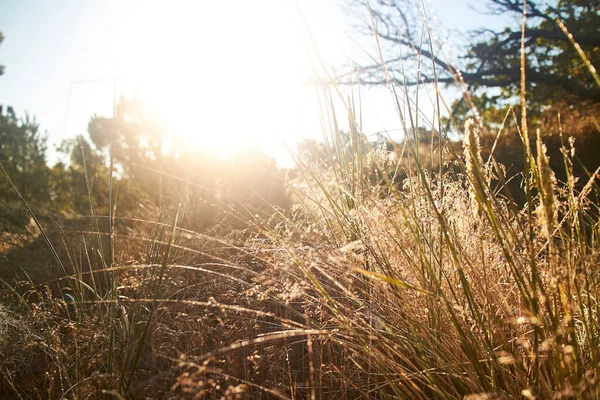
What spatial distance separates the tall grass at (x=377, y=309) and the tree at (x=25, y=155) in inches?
484

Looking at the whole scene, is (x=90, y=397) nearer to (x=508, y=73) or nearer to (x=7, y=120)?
(x=508, y=73)

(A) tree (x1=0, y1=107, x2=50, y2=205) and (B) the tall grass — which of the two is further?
(A) tree (x1=0, y1=107, x2=50, y2=205)

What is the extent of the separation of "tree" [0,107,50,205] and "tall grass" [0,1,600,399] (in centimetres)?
1228

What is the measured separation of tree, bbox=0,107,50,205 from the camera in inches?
486

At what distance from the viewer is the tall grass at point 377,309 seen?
0.85 metres

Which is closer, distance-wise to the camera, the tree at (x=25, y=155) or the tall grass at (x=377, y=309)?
the tall grass at (x=377, y=309)

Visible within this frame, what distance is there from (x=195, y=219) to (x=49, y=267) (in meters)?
1.54

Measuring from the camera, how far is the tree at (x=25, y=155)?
12.3m

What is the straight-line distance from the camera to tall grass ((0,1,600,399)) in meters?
0.85

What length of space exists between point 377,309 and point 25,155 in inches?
645

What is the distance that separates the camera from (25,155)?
1432 centimetres

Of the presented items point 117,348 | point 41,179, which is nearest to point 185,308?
point 117,348

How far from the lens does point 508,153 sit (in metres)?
5.41

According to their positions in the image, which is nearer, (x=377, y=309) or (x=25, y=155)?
(x=377, y=309)
